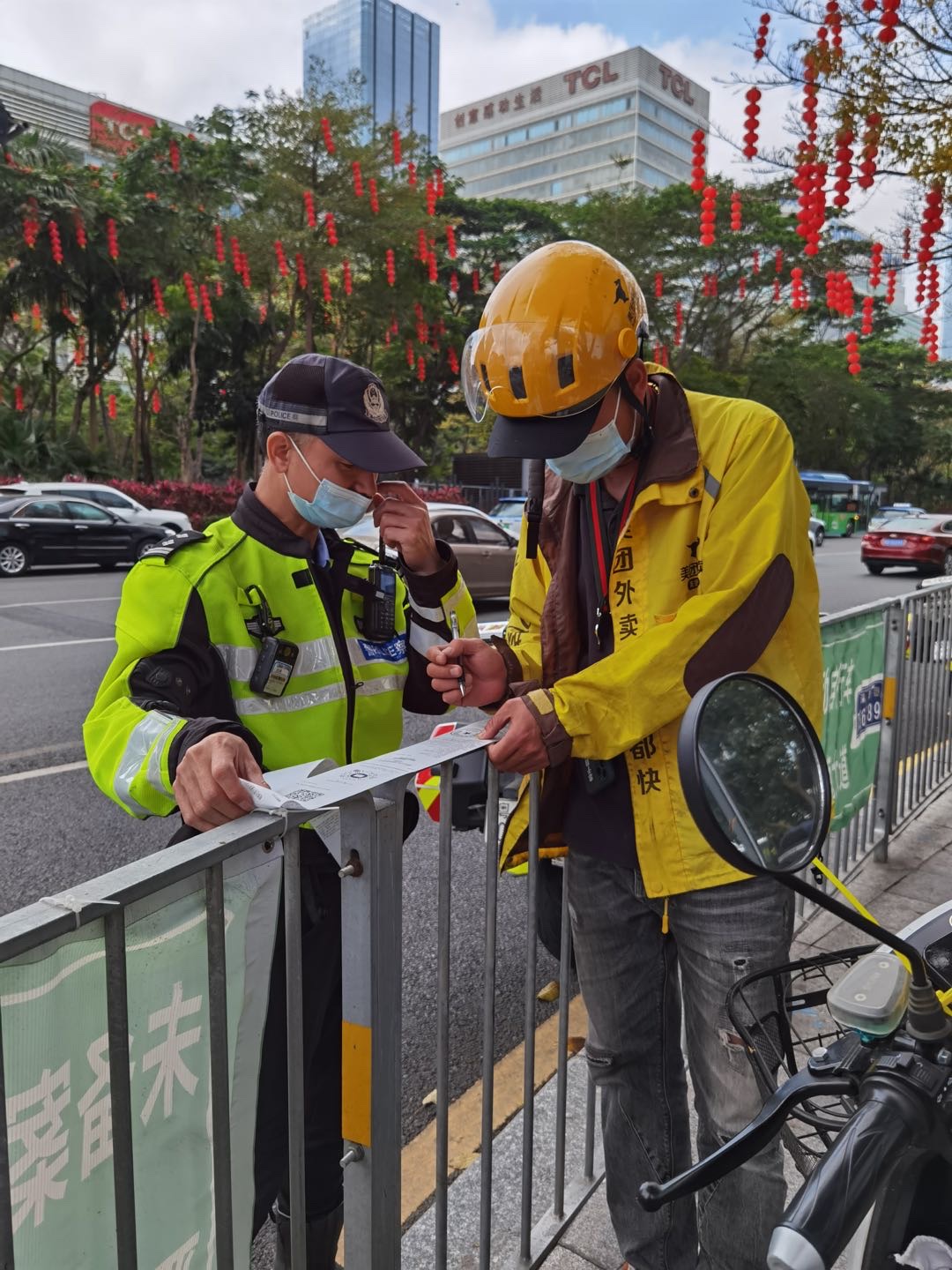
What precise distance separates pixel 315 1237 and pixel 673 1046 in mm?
764

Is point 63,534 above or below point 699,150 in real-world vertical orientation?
below

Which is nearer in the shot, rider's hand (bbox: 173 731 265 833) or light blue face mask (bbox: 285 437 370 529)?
rider's hand (bbox: 173 731 265 833)

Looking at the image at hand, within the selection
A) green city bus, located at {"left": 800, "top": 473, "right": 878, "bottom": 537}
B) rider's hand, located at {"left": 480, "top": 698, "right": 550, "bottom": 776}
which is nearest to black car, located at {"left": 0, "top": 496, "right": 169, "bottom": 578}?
rider's hand, located at {"left": 480, "top": 698, "right": 550, "bottom": 776}

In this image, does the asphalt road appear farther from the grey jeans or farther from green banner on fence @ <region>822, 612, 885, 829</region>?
green banner on fence @ <region>822, 612, 885, 829</region>

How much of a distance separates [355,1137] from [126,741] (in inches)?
26.6

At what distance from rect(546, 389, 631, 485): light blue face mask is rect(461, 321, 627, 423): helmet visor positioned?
0.06 meters

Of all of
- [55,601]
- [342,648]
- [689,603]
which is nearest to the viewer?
[689,603]

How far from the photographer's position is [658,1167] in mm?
1902

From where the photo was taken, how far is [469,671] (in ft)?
6.24

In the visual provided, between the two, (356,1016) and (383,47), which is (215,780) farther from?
(383,47)

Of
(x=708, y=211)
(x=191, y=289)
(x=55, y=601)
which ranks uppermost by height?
(x=191, y=289)

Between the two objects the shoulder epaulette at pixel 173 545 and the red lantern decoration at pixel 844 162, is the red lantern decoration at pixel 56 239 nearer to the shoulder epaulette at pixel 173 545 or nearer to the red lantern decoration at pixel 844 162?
the red lantern decoration at pixel 844 162

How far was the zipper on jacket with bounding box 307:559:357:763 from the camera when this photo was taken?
6.05ft

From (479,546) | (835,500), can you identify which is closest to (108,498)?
(479,546)
